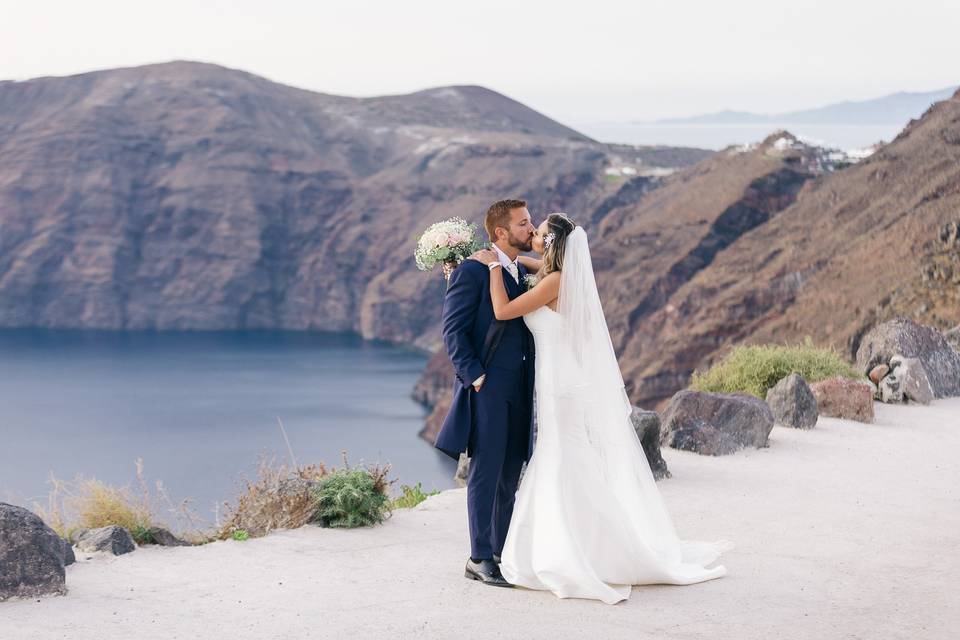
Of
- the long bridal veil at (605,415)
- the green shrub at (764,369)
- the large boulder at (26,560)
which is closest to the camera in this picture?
the large boulder at (26,560)

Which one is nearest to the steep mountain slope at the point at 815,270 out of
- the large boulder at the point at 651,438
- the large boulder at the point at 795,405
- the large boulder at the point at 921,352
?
the large boulder at the point at 921,352

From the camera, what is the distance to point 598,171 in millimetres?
159500

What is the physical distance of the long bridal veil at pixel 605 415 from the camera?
6074mm

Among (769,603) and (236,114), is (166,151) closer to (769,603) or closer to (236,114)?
(236,114)

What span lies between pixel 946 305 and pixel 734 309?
1335 inches

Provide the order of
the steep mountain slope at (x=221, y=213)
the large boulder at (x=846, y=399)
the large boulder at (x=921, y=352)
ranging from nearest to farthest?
the large boulder at (x=846, y=399) < the large boulder at (x=921, y=352) < the steep mountain slope at (x=221, y=213)

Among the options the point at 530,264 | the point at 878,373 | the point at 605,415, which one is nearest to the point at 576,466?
the point at 605,415

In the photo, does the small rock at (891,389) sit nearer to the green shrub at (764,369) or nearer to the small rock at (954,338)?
the green shrub at (764,369)

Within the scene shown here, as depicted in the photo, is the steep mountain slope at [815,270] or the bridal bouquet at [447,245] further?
the steep mountain slope at [815,270]

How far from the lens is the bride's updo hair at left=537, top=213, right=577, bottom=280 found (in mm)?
6090

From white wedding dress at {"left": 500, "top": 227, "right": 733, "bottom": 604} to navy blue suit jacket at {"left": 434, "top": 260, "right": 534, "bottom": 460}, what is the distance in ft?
0.91

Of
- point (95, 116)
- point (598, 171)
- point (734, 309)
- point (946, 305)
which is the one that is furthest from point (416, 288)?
point (946, 305)

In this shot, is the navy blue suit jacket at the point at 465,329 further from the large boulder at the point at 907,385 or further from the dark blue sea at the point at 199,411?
the dark blue sea at the point at 199,411

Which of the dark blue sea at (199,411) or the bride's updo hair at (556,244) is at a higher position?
the bride's updo hair at (556,244)
